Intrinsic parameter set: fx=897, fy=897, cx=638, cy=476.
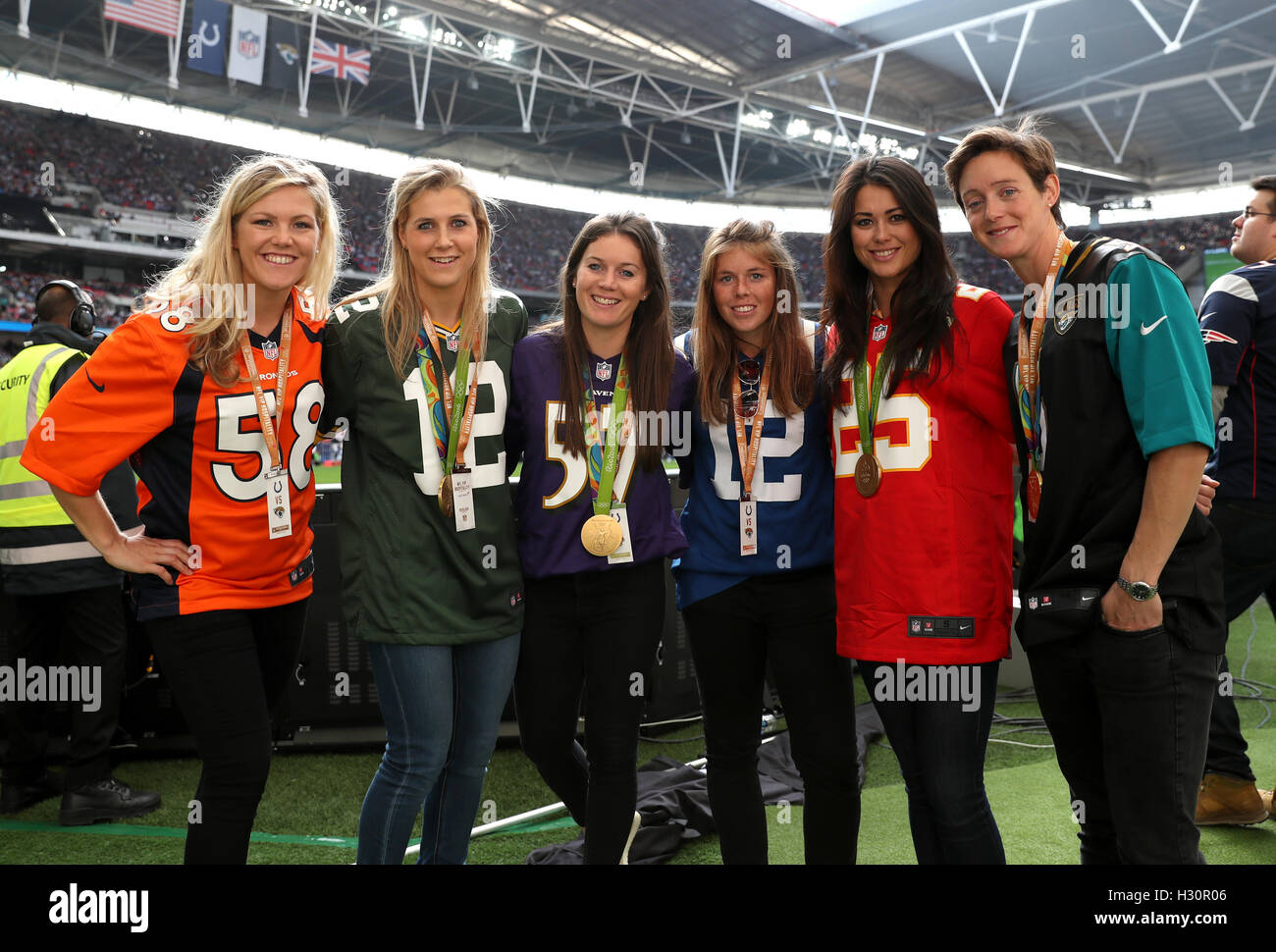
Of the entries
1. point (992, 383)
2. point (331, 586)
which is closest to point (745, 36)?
point (331, 586)

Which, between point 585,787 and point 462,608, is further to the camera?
point 585,787

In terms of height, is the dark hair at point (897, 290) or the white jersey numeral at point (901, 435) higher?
the dark hair at point (897, 290)

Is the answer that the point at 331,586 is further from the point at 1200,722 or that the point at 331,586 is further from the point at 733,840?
the point at 1200,722

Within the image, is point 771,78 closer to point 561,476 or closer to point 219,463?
point 561,476

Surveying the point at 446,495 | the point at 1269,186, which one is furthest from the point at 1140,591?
the point at 1269,186

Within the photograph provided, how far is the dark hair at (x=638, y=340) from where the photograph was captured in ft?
7.40

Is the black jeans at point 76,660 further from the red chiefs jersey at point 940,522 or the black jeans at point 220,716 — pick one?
the red chiefs jersey at point 940,522

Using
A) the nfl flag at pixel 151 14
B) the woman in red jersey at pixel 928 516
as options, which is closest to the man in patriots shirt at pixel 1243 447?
the woman in red jersey at pixel 928 516

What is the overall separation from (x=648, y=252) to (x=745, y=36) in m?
14.6

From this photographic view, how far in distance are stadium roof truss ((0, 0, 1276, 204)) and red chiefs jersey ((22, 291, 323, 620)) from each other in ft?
37.0

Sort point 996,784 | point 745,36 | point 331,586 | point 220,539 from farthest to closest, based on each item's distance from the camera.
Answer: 1. point 745,36
2. point 331,586
3. point 996,784
4. point 220,539

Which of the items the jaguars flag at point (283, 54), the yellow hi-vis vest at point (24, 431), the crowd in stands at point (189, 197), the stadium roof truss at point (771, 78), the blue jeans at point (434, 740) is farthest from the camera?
the crowd in stands at point (189, 197)

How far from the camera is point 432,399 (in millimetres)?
2143

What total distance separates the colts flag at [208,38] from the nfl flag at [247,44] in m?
0.24
